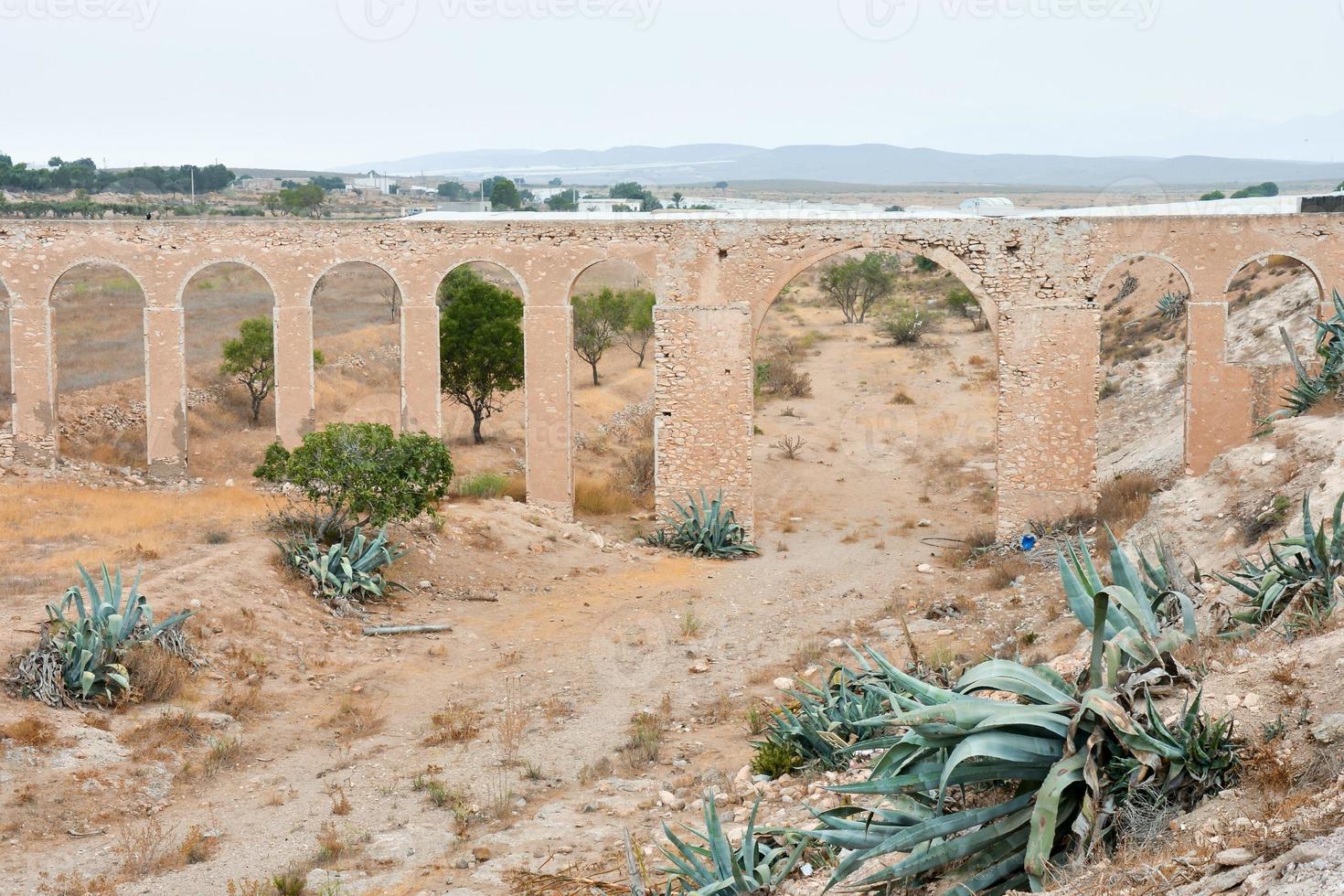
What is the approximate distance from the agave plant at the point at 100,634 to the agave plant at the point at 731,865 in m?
5.83

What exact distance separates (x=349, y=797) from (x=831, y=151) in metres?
157

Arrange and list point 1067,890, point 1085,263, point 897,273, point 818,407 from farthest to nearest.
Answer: point 897,273 < point 818,407 < point 1085,263 < point 1067,890

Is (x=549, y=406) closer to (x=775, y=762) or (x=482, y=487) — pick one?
(x=482, y=487)

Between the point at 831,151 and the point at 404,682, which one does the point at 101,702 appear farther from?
the point at 831,151

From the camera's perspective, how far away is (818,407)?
28312mm

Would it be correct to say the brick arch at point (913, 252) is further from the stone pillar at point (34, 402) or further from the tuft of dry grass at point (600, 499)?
the stone pillar at point (34, 402)

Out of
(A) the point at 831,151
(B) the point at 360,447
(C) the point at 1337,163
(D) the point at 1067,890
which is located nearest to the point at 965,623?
(B) the point at 360,447

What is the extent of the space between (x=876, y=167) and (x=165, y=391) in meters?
129

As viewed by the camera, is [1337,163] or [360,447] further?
[1337,163]

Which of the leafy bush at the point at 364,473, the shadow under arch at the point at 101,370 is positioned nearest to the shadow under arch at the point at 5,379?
the shadow under arch at the point at 101,370

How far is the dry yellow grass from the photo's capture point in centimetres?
1328

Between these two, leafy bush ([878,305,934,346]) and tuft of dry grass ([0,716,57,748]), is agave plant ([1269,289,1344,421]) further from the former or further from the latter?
leafy bush ([878,305,934,346])

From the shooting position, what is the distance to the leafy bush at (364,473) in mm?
14070

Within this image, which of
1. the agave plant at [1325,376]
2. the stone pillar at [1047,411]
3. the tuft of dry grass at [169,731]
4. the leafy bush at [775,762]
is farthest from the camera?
the stone pillar at [1047,411]
